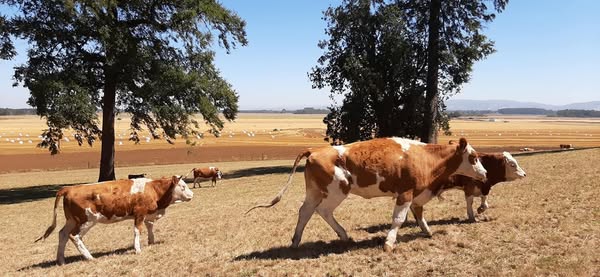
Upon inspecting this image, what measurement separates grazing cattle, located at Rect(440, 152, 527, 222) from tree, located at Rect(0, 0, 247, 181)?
1806 cm

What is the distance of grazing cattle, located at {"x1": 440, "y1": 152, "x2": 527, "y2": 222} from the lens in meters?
11.2

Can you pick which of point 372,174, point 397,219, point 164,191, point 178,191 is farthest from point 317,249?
point 164,191

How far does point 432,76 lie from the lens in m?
28.3

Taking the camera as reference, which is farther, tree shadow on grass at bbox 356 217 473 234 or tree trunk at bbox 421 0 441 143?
tree trunk at bbox 421 0 441 143

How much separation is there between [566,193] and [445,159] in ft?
19.1

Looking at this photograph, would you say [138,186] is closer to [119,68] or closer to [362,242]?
[362,242]

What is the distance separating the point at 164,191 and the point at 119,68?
1532cm

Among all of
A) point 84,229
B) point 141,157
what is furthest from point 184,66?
point 141,157

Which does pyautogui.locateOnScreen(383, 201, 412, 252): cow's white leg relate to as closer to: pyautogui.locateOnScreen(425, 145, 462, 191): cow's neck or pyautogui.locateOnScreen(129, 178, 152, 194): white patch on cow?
pyautogui.locateOnScreen(425, 145, 462, 191): cow's neck

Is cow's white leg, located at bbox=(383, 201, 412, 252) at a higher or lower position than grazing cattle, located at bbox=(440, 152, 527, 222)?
lower

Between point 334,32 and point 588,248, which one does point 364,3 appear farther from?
point 588,248

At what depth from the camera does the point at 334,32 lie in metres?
32.8

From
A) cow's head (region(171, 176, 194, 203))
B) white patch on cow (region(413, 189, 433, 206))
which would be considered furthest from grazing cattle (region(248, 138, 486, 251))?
cow's head (region(171, 176, 194, 203))

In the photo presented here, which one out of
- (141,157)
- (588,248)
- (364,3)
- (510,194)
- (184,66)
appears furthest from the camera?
(141,157)
